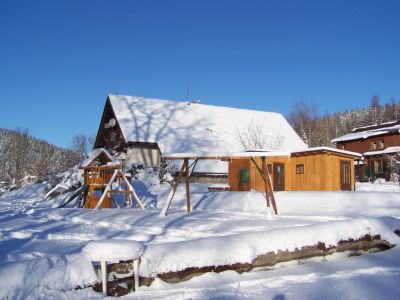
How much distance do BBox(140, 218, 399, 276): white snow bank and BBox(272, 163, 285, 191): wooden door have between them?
17.4 metres

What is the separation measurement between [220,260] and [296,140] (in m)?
34.9

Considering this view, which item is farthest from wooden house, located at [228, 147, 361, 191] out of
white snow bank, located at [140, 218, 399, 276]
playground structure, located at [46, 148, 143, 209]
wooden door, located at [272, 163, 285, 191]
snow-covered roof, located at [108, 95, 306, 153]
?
white snow bank, located at [140, 218, 399, 276]

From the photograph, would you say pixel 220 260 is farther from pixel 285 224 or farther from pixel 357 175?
pixel 357 175

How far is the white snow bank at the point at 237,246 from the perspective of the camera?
5.52m

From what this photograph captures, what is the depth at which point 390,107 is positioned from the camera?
3285 inches

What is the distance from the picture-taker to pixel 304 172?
78.2ft

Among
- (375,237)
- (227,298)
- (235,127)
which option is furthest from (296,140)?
(227,298)

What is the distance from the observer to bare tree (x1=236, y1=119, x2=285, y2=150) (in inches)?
1433

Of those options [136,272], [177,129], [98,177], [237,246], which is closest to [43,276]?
[136,272]

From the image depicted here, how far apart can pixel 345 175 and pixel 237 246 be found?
2008 centimetres

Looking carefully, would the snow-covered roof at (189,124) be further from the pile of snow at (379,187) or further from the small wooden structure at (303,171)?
the small wooden structure at (303,171)

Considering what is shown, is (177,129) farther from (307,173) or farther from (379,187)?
(379,187)

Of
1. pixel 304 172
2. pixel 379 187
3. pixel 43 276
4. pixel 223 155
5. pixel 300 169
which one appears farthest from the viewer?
pixel 379 187

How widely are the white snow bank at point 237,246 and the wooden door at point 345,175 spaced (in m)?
17.4
